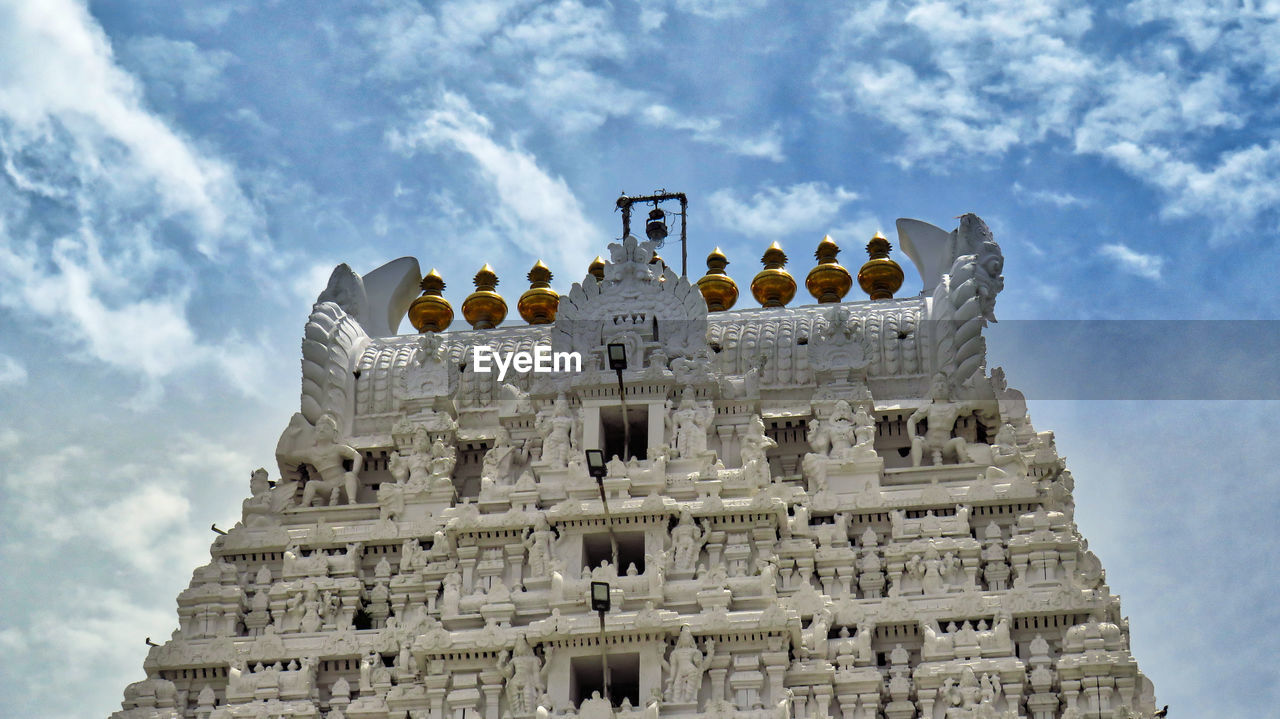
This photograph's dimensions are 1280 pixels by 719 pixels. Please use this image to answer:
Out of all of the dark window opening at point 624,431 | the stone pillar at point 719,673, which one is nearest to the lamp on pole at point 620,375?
the dark window opening at point 624,431

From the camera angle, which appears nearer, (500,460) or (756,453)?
(756,453)

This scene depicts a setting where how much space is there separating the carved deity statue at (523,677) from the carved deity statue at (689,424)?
177 inches

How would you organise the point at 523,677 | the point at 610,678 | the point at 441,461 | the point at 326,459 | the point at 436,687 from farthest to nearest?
the point at 326,459 < the point at 441,461 < the point at 610,678 < the point at 436,687 < the point at 523,677

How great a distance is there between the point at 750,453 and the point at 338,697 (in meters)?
7.29

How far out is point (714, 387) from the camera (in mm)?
35281

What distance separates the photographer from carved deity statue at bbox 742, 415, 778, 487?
3347 centimetres

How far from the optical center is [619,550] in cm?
3344

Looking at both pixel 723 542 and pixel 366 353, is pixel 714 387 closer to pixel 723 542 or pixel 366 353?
pixel 723 542

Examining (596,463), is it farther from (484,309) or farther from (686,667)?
(484,309)

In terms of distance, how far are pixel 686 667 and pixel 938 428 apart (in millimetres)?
6988

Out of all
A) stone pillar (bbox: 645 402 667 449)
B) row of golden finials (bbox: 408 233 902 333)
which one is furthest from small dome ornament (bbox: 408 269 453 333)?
stone pillar (bbox: 645 402 667 449)

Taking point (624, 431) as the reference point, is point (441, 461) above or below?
below

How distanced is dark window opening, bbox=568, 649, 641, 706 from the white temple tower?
58 millimetres

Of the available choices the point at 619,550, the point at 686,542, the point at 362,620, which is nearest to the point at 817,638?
the point at 686,542
